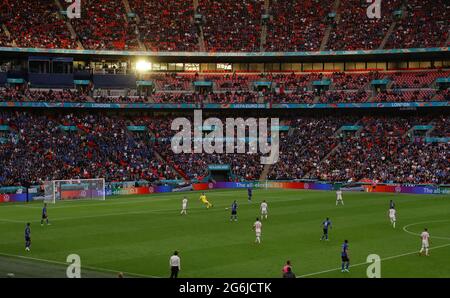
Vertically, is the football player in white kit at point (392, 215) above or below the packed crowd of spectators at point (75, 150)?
below

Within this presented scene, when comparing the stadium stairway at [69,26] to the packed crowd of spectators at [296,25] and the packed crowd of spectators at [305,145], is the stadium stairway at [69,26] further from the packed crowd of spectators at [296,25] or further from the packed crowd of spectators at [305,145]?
the packed crowd of spectators at [305,145]

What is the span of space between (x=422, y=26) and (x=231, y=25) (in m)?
26.7

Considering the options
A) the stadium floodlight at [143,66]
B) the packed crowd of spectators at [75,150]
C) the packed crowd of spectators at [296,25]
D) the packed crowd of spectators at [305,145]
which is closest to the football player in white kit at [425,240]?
the packed crowd of spectators at [75,150]

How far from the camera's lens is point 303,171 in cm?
8538

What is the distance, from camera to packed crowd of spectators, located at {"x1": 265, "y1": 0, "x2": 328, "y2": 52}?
9456cm

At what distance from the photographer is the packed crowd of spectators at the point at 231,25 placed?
95250 mm

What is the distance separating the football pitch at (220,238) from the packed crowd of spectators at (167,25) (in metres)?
34.4

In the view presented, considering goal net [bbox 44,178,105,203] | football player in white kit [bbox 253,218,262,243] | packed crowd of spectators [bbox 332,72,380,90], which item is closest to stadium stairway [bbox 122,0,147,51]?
packed crowd of spectators [bbox 332,72,380,90]

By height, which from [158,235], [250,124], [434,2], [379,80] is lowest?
[158,235]

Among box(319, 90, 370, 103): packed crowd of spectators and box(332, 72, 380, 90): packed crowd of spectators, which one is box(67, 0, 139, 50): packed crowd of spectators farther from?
box(332, 72, 380, 90): packed crowd of spectators

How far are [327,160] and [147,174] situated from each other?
22.8m

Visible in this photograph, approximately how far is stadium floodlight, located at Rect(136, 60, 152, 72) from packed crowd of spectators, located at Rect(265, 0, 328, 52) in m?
17.5

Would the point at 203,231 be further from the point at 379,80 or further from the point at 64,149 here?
the point at 379,80
